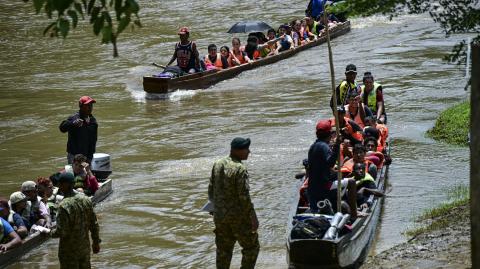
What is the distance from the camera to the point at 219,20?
118ft

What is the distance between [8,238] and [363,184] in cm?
464

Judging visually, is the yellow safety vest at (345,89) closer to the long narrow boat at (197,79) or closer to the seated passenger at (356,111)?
the seated passenger at (356,111)

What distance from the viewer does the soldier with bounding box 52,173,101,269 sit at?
30.4 feet

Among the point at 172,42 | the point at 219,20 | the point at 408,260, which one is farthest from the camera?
the point at 219,20

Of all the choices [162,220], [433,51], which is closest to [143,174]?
[162,220]

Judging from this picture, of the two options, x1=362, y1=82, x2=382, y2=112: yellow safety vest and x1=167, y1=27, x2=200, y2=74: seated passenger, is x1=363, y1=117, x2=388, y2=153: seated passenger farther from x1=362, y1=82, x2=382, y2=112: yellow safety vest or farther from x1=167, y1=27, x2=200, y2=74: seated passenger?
x1=167, y1=27, x2=200, y2=74: seated passenger

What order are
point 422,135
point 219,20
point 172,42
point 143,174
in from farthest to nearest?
point 219,20 → point 172,42 → point 422,135 → point 143,174

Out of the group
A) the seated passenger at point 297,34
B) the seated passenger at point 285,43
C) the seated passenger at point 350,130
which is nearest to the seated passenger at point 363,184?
the seated passenger at point 350,130

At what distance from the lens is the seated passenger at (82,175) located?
14141mm

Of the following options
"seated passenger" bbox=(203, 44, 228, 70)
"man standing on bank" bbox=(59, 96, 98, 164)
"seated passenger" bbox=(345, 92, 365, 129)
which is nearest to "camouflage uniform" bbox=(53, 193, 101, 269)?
"man standing on bank" bbox=(59, 96, 98, 164)

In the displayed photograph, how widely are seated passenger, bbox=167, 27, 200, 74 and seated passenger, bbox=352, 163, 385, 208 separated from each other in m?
10.9

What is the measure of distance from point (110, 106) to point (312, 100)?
498 cm

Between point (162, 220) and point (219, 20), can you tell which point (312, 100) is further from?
point (219, 20)

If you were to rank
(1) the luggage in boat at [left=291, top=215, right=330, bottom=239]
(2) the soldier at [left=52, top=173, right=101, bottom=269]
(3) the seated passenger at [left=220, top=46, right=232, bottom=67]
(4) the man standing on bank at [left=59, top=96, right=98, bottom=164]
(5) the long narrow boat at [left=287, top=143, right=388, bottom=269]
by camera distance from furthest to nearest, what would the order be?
1. (3) the seated passenger at [left=220, top=46, right=232, bottom=67]
2. (4) the man standing on bank at [left=59, top=96, right=98, bottom=164]
3. (1) the luggage in boat at [left=291, top=215, right=330, bottom=239]
4. (5) the long narrow boat at [left=287, top=143, right=388, bottom=269]
5. (2) the soldier at [left=52, top=173, right=101, bottom=269]
